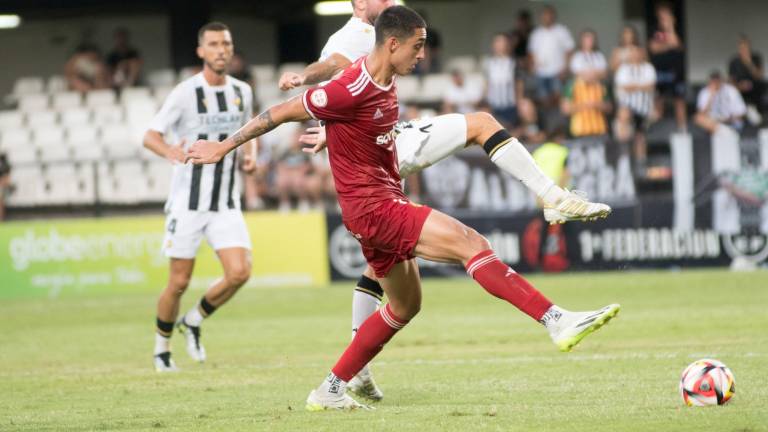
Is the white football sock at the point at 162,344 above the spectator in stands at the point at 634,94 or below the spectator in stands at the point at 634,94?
below

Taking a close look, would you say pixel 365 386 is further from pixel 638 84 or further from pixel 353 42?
pixel 638 84

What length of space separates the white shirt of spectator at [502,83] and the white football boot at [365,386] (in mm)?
13769

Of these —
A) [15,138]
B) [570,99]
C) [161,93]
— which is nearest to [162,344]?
[570,99]

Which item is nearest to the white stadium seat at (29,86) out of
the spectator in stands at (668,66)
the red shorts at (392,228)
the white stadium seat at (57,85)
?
the white stadium seat at (57,85)

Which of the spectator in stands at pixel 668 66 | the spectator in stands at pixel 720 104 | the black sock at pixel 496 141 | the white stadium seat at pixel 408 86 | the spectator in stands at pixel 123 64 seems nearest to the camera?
the black sock at pixel 496 141

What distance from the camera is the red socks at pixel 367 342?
7.33m

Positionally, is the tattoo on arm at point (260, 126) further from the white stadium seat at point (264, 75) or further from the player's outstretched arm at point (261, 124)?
the white stadium seat at point (264, 75)

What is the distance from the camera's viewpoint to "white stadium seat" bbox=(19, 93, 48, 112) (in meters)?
26.2

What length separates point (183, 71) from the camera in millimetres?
26547

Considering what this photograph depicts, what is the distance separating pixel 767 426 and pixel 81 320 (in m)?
10.9

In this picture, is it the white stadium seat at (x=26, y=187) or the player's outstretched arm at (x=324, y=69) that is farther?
the white stadium seat at (x=26, y=187)

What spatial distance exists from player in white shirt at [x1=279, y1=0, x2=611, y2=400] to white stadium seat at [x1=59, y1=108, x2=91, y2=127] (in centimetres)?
1740

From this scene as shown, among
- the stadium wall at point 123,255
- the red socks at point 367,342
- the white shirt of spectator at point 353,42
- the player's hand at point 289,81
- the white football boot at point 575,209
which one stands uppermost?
the white shirt of spectator at point 353,42

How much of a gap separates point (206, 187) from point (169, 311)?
3.48 ft
